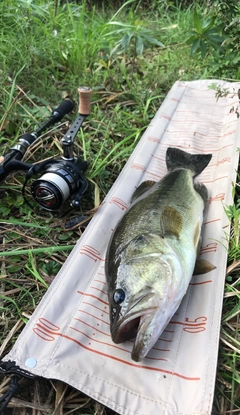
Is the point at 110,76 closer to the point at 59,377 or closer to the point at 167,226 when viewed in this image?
the point at 167,226

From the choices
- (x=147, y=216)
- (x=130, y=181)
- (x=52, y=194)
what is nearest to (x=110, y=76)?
(x=130, y=181)

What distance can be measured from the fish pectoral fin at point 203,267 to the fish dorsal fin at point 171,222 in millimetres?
240

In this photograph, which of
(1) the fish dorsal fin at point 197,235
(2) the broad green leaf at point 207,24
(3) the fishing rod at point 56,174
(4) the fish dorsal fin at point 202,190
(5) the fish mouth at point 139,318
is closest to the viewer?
(5) the fish mouth at point 139,318

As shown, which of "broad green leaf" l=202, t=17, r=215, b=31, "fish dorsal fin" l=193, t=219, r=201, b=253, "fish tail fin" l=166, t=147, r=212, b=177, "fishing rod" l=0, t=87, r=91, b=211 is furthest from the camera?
"broad green leaf" l=202, t=17, r=215, b=31

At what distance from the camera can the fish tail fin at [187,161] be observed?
260 cm

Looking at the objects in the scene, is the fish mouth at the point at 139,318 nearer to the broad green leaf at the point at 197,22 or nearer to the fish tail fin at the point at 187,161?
the fish tail fin at the point at 187,161

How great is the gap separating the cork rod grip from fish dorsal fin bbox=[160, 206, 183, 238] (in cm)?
107

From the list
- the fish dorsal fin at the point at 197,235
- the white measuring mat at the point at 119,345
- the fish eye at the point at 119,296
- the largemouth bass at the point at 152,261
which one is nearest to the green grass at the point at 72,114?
the white measuring mat at the point at 119,345

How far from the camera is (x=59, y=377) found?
1.67 metres

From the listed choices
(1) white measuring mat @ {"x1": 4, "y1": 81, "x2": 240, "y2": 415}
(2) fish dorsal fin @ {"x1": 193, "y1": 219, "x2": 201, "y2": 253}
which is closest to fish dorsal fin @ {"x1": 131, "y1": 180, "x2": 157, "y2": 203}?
(1) white measuring mat @ {"x1": 4, "y1": 81, "x2": 240, "y2": 415}

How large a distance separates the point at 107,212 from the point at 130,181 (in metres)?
0.39

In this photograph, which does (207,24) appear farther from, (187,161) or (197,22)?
(187,161)

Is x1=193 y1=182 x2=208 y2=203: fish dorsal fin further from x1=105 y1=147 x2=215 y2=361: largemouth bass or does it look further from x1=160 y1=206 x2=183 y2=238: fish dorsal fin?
x1=160 y1=206 x2=183 y2=238: fish dorsal fin

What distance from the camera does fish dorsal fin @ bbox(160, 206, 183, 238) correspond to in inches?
77.5
